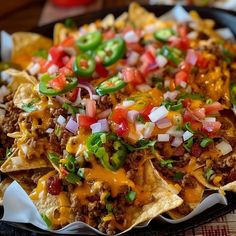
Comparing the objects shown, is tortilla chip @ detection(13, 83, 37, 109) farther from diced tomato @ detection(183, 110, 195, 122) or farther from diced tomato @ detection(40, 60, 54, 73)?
diced tomato @ detection(183, 110, 195, 122)

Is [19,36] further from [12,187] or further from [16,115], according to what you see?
[12,187]

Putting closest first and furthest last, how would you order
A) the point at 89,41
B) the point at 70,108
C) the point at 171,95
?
the point at 70,108, the point at 171,95, the point at 89,41

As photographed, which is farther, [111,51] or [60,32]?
[60,32]

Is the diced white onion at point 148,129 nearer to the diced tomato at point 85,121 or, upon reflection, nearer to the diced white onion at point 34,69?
the diced tomato at point 85,121

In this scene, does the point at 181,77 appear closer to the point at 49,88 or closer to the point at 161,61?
the point at 161,61

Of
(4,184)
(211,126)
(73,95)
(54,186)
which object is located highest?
(73,95)

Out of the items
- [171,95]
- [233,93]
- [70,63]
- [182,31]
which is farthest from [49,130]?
[182,31]

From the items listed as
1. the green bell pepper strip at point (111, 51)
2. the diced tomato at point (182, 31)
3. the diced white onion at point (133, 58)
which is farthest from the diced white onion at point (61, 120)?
the diced tomato at point (182, 31)
